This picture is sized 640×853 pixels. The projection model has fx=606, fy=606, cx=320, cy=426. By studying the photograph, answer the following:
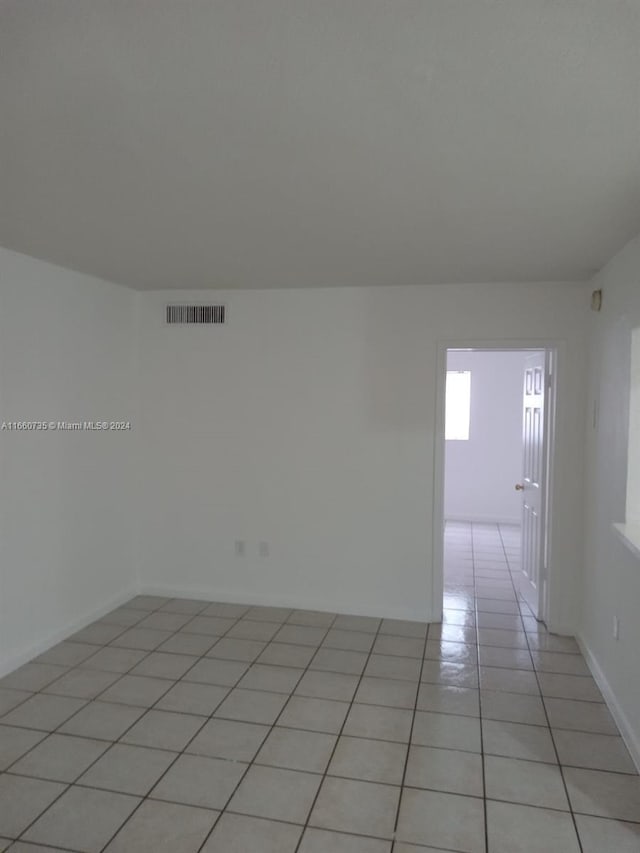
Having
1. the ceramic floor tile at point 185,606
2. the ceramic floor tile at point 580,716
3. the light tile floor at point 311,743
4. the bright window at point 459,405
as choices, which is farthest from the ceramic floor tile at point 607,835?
the bright window at point 459,405

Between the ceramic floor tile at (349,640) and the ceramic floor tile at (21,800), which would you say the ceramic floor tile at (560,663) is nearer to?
the ceramic floor tile at (349,640)

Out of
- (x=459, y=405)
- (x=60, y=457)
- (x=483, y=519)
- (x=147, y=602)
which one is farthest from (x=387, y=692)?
(x=459, y=405)

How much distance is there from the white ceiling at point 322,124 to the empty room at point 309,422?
1cm

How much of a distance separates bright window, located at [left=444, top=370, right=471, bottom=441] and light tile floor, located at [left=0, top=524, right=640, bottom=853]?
12.5 ft

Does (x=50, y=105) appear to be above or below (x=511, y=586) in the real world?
above

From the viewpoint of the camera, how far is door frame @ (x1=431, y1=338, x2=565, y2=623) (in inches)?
160

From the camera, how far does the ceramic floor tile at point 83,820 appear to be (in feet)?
7.04

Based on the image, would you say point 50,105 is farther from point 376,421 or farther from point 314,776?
point 376,421

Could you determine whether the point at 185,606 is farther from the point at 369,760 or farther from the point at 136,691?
the point at 369,760

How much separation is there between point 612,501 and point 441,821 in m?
1.79

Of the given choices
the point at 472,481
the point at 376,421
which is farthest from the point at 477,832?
the point at 472,481

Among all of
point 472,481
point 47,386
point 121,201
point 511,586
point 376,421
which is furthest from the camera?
point 472,481

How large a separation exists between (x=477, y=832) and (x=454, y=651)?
1.62 meters

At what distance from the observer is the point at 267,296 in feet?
14.7
